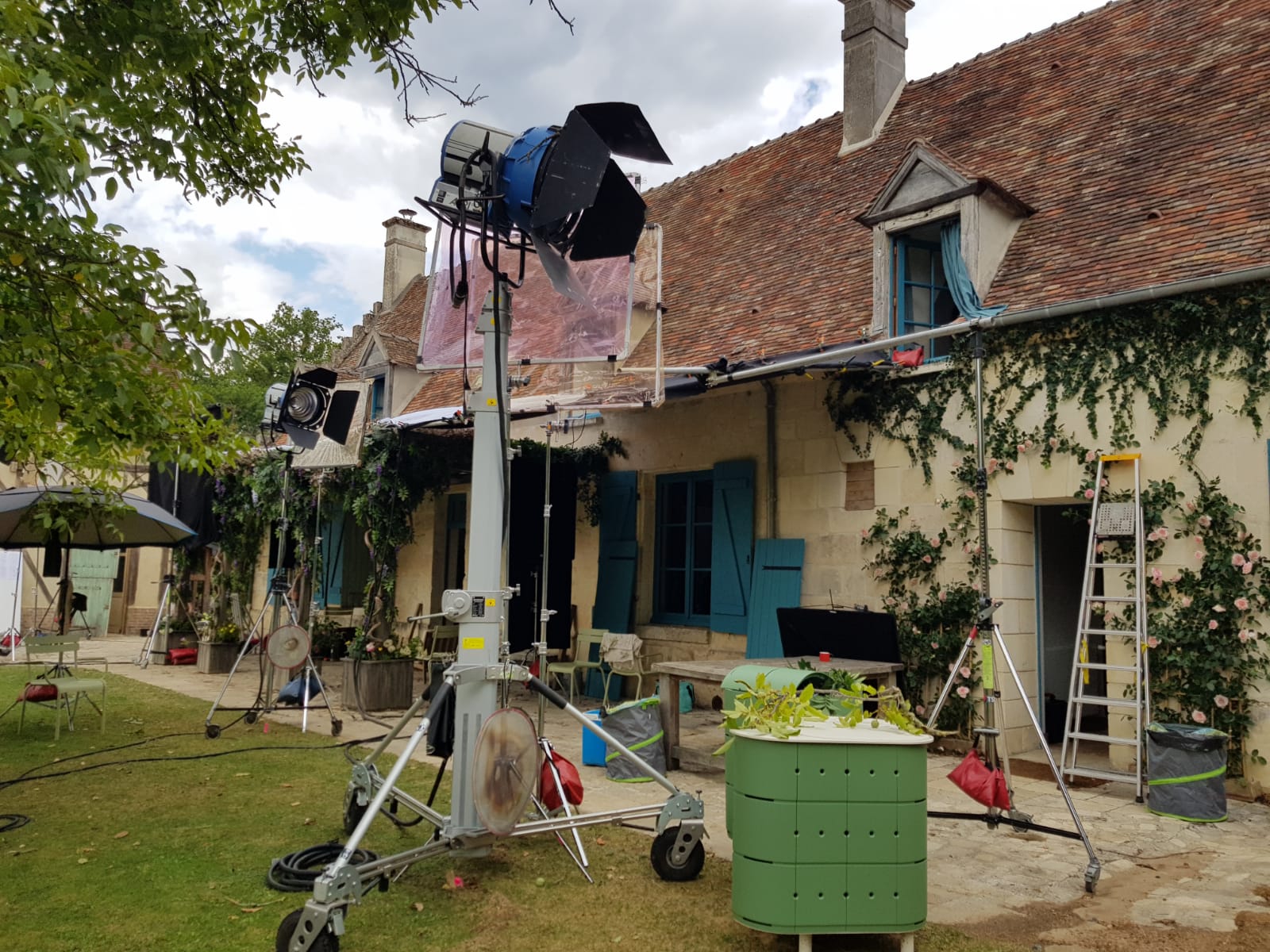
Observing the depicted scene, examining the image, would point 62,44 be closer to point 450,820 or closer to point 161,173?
point 161,173

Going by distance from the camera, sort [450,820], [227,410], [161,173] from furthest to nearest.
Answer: [227,410], [161,173], [450,820]

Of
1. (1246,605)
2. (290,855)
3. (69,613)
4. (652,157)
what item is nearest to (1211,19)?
(1246,605)

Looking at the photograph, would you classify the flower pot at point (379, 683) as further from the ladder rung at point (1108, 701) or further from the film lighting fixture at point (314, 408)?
→ the ladder rung at point (1108, 701)

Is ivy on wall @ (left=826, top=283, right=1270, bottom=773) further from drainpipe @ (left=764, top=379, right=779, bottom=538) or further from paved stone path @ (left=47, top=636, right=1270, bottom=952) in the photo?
→ drainpipe @ (left=764, top=379, right=779, bottom=538)

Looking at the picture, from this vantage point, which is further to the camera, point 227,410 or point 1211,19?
point 1211,19

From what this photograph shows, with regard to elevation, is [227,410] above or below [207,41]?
below

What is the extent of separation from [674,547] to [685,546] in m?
0.20

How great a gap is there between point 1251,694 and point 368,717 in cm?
663

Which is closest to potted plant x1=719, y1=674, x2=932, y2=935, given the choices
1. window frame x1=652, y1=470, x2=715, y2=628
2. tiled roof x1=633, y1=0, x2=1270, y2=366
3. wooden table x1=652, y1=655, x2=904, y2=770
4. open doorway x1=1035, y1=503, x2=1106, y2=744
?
wooden table x1=652, y1=655, x2=904, y2=770

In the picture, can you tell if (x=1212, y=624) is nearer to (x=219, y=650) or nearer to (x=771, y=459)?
(x=771, y=459)

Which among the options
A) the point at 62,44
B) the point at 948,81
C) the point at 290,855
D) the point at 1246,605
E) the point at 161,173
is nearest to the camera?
the point at 290,855

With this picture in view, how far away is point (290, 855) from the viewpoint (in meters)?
3.99

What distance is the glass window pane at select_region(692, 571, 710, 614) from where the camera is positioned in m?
9.28

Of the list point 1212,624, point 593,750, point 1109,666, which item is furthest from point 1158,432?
point 593,750
